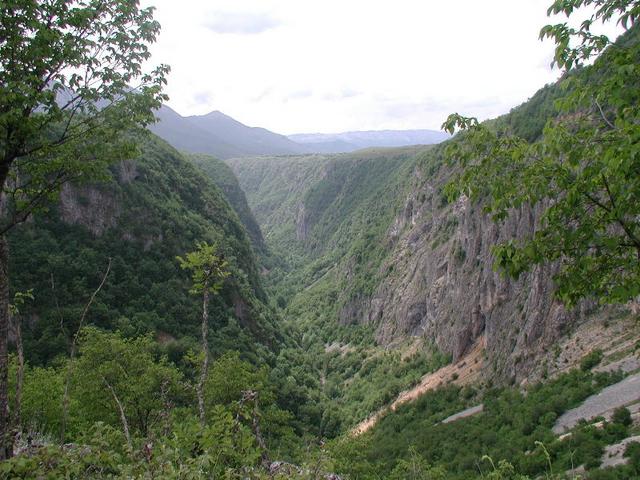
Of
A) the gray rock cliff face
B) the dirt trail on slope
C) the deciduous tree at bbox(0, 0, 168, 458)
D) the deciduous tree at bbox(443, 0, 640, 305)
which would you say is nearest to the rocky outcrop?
the dirt trail on slope

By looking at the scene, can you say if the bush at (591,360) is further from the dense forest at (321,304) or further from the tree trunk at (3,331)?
the tree trunk at (3,331)

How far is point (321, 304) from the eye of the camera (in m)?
81.0

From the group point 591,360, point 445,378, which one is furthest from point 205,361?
point 445,378

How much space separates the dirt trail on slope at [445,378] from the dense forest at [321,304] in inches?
11.9

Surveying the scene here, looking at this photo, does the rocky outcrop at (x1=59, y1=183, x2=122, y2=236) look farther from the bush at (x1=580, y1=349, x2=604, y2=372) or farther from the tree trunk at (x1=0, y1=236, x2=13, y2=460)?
the tree trunk at (x1=0, y1=236, x2=13, y2=460)

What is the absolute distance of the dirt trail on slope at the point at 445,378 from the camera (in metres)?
33.0

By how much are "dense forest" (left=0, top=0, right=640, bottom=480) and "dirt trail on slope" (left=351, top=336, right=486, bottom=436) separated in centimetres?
30

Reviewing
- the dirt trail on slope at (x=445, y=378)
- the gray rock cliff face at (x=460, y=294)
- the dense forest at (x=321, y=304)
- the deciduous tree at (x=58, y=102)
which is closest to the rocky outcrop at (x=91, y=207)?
the dense forest at (x=321, y=304)

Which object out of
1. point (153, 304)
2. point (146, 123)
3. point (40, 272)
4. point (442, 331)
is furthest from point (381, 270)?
point (146, 123)

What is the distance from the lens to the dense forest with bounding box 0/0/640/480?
487cm

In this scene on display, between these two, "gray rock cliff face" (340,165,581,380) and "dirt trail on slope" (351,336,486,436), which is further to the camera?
"dirt trail on slope" (351,336,486,436)

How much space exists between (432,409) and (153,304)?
96.4ft

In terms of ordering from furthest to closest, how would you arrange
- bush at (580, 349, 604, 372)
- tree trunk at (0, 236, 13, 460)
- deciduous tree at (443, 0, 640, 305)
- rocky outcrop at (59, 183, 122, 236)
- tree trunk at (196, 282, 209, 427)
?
rocky outcrop at (59, 183, 122, 236)
bush at (580, 349, 604, 372)
tree trunk at (0, 236, 13, 460)
tree trunk at (196, 282, 209, 427)
deciduous tree at (443, 0, 640, 305)

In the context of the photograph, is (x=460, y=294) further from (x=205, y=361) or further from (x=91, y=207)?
(x=91, y=207)
